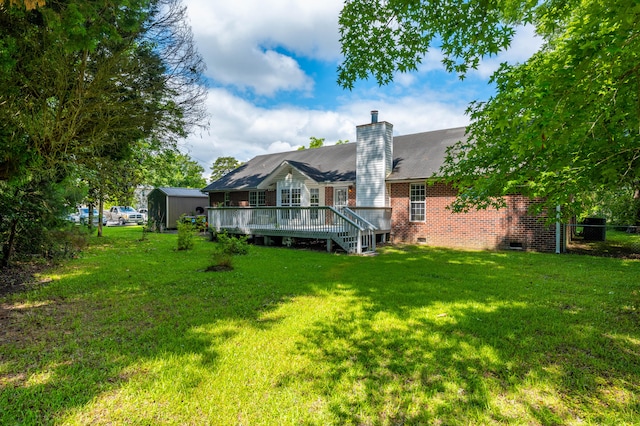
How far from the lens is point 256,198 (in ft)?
67.4

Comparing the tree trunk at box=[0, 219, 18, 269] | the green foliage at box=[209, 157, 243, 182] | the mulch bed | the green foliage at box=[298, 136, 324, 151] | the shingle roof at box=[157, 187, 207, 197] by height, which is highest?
the green foliage at box=[298, 136, 324, 151]

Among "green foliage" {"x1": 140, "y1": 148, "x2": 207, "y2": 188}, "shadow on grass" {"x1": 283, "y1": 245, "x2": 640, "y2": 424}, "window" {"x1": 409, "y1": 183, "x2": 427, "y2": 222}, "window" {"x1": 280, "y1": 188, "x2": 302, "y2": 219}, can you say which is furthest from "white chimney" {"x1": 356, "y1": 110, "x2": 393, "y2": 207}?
"shadow on grass" {"x1": 283, "y1": 245, "x2": 640, "y2": 424}

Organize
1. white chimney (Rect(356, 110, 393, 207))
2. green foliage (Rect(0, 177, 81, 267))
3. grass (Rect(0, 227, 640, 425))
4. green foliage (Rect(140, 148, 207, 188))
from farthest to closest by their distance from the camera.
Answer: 1. white chimney (Rect(356, 110, 393, 207))
2. green foliage (Rect(140, 148, 207, 188))
3. green foliage (Rect(0, 177, 81, 267))
4. grass (Rect(0, 227, 640, 425))

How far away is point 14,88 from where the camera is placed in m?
5.66

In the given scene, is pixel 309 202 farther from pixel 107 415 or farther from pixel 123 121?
pixel 107 415

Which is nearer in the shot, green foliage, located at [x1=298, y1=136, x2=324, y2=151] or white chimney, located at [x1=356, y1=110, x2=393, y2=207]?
white chimney, located at [x1=356, y1=110, x2=393, y2=207]

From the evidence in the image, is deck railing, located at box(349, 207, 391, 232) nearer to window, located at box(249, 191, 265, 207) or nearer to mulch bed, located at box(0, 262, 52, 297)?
window, located at box(249, 191, 265, 207)

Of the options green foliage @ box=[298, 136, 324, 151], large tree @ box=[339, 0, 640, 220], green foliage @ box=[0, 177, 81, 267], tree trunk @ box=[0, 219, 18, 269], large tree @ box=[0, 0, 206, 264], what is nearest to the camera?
large tree @ box=[339, 0, 640, 220]

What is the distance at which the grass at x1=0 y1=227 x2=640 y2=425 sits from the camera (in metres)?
2.72

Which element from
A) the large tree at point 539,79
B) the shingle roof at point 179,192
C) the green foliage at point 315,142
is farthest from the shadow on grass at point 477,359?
the green foliage at point 315,142

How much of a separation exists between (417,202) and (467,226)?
2411mm

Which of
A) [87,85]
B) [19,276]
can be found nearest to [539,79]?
[87,85]

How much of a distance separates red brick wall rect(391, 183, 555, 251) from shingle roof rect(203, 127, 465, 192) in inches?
42.4

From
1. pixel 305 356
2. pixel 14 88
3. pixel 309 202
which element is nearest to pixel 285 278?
pixel 305 356
